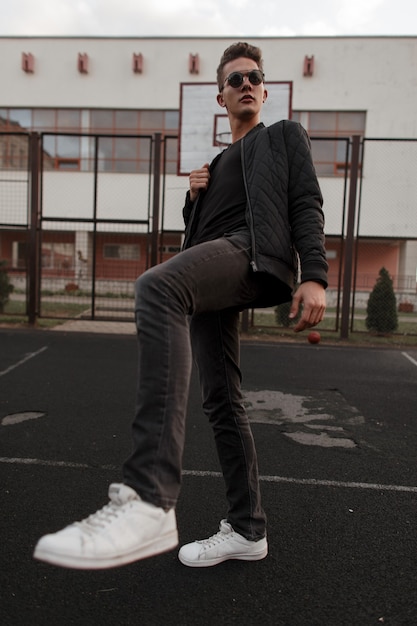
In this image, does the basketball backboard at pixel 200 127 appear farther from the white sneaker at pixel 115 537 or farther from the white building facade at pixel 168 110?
the white sneaker at pixel 115 537

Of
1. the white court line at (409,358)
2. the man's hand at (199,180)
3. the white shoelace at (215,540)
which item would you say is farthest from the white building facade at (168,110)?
the white shoelace at (215,540)

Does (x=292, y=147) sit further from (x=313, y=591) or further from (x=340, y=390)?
(x=340, y=390)

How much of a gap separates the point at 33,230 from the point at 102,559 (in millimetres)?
9848

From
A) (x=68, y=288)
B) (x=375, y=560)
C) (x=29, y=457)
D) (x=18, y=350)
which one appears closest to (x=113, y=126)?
(x=68, y=288)

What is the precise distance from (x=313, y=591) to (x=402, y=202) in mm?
20485

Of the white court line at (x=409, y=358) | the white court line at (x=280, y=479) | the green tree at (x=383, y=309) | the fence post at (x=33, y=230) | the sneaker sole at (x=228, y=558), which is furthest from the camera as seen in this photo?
the green tree at (x=383, y=309)

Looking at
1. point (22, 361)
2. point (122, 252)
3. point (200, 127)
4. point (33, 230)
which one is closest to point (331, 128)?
point (122, 252)

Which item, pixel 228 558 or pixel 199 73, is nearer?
pixel 228 558

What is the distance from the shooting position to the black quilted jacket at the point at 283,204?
5.73 feet

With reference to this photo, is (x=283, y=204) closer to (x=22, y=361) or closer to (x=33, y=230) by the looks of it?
(x=22, y=361)

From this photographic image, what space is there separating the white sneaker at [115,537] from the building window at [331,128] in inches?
843

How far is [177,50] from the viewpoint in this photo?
21.5m

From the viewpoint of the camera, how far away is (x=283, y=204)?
1.82 metres

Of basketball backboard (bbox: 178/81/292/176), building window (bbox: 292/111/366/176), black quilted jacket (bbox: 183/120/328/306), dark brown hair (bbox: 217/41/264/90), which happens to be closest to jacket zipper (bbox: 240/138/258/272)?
black quilted jacket (bbox: 183/120/328/306)
